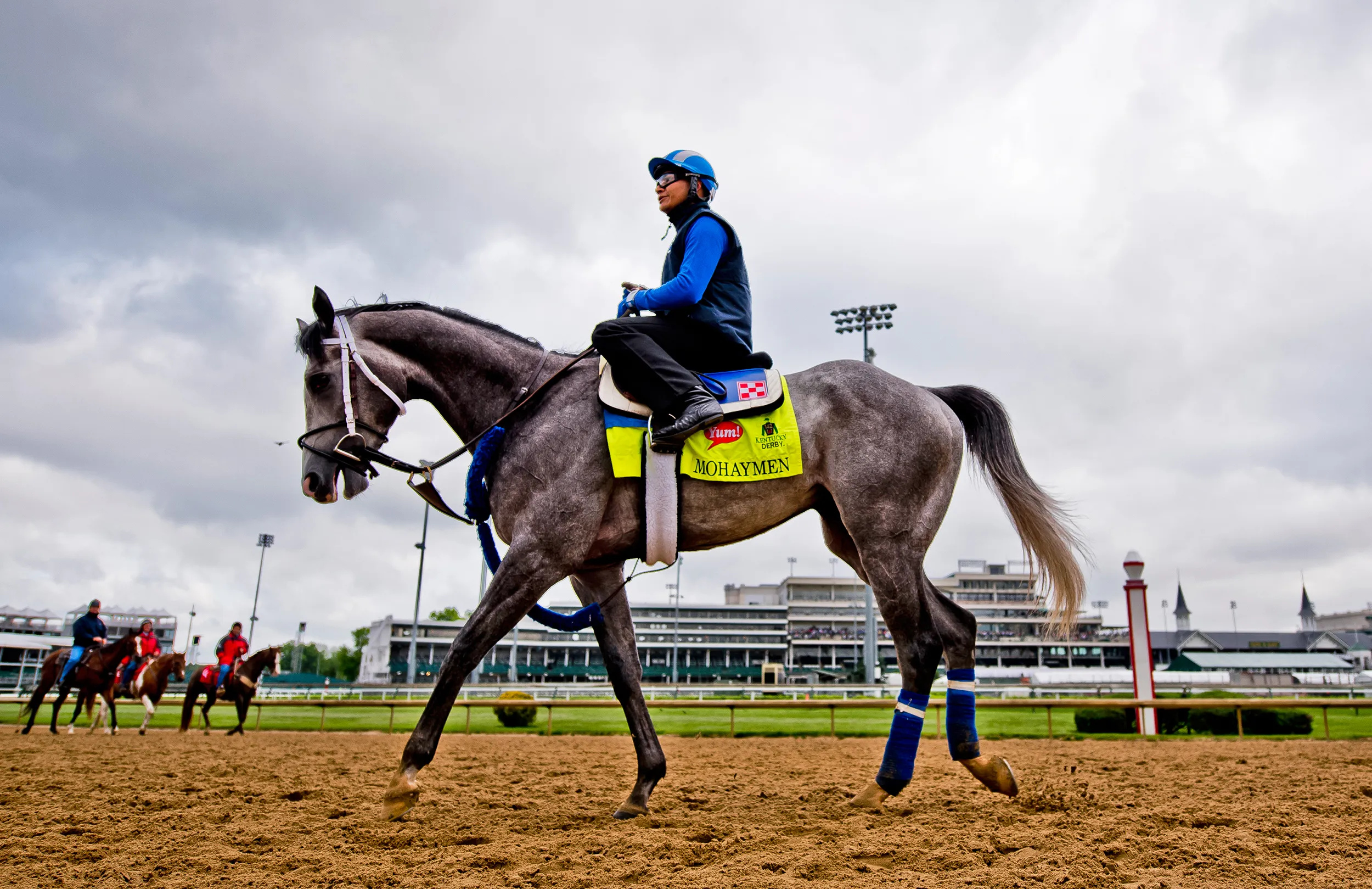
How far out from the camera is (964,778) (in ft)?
21.5

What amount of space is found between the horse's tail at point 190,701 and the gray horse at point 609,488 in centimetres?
1613

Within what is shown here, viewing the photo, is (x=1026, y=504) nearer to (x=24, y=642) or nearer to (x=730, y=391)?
(x=730, y=391)

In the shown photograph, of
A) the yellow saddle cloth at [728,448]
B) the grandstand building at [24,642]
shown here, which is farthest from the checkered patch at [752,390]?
the grandstand building at [24,642]

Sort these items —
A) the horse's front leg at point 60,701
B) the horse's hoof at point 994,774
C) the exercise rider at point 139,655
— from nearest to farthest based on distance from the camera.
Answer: the horse's hoof at point 994,774 < the horse's front leg at point 60,701 < the exercise rider at point 139,655

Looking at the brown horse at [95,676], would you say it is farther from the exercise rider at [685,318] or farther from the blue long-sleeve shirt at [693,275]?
the blue long-sleeve shirt at [693,275]

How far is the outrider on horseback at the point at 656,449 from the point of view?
4551 millimetres

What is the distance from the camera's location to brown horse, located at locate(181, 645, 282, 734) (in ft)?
58.0

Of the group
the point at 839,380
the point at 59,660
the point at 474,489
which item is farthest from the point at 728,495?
the point at 59,660

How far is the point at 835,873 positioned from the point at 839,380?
2.75 metres

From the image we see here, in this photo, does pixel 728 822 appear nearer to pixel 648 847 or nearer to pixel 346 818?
pixel 648 847

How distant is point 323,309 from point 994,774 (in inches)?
192

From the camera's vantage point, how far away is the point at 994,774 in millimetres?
4793

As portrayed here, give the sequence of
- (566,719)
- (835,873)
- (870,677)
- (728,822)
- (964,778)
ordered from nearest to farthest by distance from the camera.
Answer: (835,873), (728,822), (964,778), (566,719), (870,677)

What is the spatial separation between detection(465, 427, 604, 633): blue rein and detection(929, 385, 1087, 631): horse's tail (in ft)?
9.36
